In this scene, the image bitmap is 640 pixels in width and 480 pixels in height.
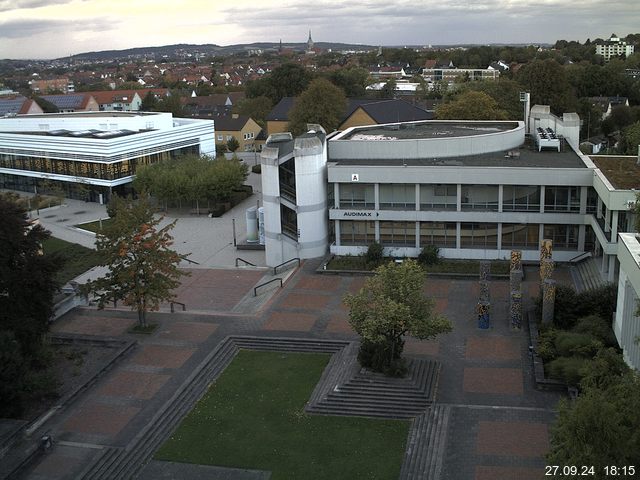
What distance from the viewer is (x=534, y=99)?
3103 inches

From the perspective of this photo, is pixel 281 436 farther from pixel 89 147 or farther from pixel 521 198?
pixel 89 147

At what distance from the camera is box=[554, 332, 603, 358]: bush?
958 inches

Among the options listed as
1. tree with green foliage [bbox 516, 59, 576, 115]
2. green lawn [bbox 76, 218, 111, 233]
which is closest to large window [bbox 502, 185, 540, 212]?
green lawn [bbox 76, 218, 111, 233]

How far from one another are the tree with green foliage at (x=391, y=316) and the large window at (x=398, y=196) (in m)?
14.0

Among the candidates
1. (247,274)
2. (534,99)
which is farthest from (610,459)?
(534,99)

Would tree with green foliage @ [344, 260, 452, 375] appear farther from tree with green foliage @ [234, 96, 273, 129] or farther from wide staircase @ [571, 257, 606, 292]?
tree with green foliage @ [234, 96, 273, 129]

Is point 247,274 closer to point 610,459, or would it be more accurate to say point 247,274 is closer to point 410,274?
point 410,274

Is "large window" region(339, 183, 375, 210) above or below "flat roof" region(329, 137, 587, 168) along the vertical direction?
below

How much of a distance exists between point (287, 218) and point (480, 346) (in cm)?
1542

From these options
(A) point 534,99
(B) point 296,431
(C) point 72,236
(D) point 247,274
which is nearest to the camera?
(B) point 296,431

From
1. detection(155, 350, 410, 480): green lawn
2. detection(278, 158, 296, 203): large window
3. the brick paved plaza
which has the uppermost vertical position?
detection(278, 158, 296, 203): large window

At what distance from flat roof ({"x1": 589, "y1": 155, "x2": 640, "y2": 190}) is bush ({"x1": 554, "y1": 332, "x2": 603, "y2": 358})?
32.6 feet

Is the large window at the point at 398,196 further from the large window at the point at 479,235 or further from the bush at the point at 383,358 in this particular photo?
the bush at the point at 383,358

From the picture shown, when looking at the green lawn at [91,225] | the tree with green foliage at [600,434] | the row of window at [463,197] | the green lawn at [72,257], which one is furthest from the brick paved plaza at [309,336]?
the green lawn at [91,225]
